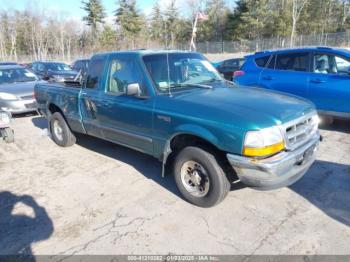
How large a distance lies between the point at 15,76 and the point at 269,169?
394 inches

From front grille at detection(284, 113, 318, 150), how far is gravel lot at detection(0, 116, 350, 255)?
85 cm

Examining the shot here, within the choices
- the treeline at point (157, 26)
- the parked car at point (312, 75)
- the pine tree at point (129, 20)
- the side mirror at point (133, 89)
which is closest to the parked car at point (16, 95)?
the side mirror at point (133, 89)

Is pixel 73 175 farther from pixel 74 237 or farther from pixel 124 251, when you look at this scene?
pixel 124 251

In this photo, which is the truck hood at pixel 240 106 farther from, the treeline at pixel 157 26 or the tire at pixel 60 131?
the treeline at pixel 157 26

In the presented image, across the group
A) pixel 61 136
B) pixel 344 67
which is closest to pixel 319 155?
pixel 344 67

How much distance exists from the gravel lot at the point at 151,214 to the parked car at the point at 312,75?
58.4 inches

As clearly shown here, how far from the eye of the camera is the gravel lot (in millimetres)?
3119

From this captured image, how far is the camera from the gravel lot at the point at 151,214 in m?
3.12

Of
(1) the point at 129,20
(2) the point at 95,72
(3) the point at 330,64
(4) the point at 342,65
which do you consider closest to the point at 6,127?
(2) the point at 95,72

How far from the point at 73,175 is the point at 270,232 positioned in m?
3.26

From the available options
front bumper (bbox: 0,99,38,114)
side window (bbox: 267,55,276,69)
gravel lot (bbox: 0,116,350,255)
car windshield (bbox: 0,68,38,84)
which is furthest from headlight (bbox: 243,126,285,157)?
car windshield (bbox: 0,68,38,84)

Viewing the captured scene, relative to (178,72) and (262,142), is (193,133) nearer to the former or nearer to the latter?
(262,142)

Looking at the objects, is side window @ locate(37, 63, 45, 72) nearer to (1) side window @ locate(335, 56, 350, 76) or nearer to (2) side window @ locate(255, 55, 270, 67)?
(2) side window @ locate(255, 55, 270, 67)

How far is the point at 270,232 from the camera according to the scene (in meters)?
3.26
